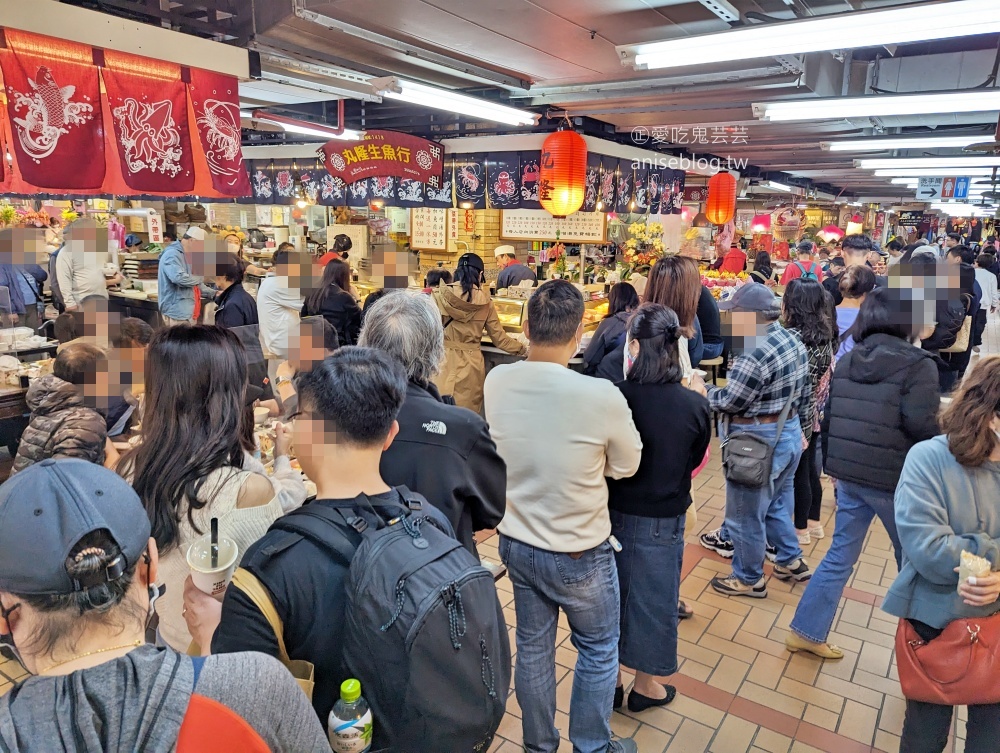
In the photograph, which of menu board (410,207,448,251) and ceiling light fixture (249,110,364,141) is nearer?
ceiling light fixture (249,110,364,141)

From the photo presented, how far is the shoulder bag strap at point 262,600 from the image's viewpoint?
1.31m

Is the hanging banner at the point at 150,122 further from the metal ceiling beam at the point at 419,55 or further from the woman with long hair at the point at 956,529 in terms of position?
the woman with long hair at the point at 956,529

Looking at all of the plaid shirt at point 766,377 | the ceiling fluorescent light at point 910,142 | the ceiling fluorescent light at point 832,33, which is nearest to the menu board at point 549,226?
the ceiling fluorescent light at point 910,142

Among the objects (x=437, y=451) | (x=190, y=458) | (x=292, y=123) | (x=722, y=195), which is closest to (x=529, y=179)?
(x=292, y=123)

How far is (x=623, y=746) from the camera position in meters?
2.78

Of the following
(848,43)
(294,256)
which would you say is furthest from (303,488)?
(848,43)

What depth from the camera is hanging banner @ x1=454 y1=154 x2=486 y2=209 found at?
385 inches

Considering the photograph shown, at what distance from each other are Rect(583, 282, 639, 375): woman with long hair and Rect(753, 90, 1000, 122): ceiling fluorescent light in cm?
274

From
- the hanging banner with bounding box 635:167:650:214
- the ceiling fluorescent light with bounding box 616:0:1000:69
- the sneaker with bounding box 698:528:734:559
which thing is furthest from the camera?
the hanging banner with bounding box 635:167:650:214

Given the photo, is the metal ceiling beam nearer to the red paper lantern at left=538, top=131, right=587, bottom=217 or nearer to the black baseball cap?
the red paper lantern at left=538, top=131, right=587, bottom=217

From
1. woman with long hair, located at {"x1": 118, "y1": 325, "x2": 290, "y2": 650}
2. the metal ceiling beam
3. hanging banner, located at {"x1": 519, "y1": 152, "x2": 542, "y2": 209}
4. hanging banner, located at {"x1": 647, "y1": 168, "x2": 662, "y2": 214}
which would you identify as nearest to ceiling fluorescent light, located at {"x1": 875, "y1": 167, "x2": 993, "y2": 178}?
hanging banner, located at {"x1": 647, "y1": 168, "x2": 662, "y2": 214}

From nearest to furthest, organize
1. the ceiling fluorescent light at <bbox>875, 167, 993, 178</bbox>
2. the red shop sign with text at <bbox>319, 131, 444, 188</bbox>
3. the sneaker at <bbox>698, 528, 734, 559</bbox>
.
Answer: the sneaker at <bbox>698, 528, 734, 559</bbox>, the red shop sign with text at <bbox>319, 131, 444, 188</bbox>, the ceiling fluorescent light at <bbox>875, 167, 993, 178</bbox>

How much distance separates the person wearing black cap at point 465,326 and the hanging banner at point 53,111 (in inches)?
114

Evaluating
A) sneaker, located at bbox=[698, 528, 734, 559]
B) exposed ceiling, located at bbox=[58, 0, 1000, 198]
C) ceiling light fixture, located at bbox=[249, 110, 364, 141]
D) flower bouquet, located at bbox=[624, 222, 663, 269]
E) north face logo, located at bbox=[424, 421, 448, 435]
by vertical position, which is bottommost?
sneaker, located at bbox=[698, 528, 734, 559]
